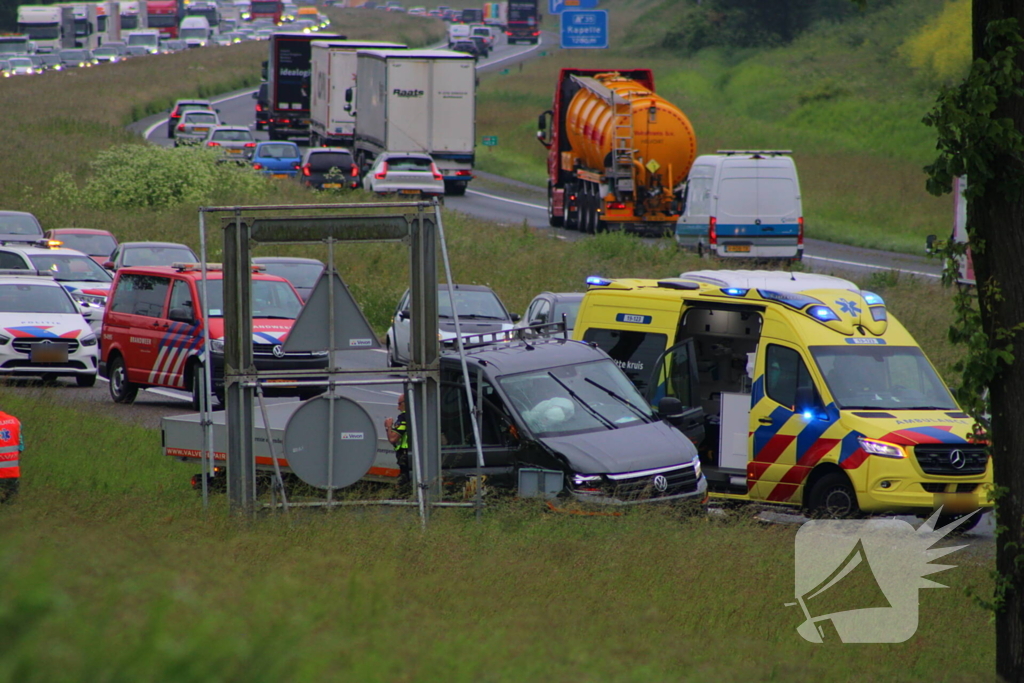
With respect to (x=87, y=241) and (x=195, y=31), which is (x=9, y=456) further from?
(x=195, y=31)

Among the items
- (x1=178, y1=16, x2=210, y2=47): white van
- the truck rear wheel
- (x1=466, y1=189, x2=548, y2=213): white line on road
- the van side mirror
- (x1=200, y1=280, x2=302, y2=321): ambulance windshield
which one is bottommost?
(x1=466, y1=189, x2=548, y2=213): white line on road

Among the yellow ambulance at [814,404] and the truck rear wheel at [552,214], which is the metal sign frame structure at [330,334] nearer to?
the yellow ambulance at [814,404]

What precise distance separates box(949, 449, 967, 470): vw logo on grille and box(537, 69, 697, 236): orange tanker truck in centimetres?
2132

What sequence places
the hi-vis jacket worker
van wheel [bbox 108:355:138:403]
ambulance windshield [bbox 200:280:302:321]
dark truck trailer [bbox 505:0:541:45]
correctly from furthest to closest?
dark truck trailer [bbox 505:0:541:45] < van wheel [bbox 108:355:138:403] < ambulance windshield [bbox 200:280:302:321] < the hi-vis jacket worker

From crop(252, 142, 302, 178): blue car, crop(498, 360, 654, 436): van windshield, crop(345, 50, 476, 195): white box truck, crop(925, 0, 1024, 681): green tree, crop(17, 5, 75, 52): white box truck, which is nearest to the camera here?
crop(925, 0, 1024, 681): green tree

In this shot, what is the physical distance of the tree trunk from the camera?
7008 millimetres

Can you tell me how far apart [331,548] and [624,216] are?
26349 mm

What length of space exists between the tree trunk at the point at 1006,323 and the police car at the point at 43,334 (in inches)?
553

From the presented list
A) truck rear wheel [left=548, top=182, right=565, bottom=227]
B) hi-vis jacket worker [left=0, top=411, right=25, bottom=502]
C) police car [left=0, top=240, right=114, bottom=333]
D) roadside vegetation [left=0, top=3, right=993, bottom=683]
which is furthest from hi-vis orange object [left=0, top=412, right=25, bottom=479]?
truck rear wheel [left=548, top=182, right=565, bottom=227]

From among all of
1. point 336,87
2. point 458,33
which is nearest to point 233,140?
point 336,87

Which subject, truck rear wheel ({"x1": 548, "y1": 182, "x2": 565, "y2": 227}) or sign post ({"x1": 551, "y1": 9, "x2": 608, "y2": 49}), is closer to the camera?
truck rear wheel ({"x1": 548, "y1": 182, "x2": 565, "y2": 227})

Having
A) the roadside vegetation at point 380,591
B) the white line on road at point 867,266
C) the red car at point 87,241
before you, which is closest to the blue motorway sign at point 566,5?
the white line on road at point 867,266

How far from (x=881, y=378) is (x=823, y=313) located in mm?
816

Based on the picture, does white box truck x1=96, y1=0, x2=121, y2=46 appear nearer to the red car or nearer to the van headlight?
the red car
